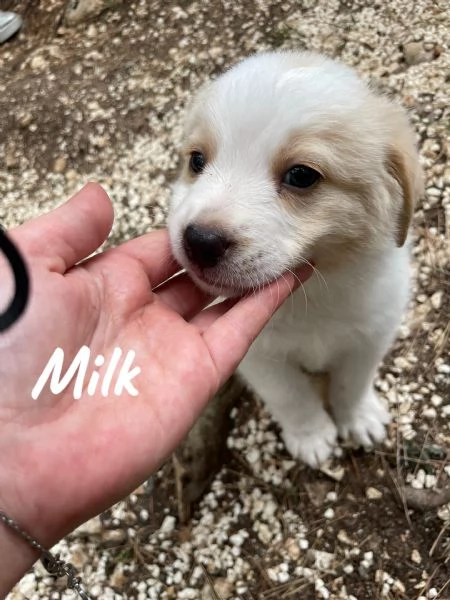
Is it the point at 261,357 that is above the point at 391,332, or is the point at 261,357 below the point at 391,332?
above

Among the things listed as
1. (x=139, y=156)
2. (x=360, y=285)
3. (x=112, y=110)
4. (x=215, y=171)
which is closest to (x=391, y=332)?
(x=360, y=285)

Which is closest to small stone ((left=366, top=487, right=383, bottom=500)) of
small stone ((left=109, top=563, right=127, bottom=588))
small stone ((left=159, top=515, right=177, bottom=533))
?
small stone ((left=159, top=515, right=177, bottom=533))

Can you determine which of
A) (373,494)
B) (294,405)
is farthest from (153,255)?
(373,494)

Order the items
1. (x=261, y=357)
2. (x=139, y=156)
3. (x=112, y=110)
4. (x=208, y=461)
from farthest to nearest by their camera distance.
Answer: (x=112, y=110)
(x=139, y=156)
(x=208, y=461)
(x=261, y=357)

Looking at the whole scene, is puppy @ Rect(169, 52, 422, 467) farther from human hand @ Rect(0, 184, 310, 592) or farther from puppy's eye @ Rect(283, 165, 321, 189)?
human hand @ Rect(0, 184, 310, 592)

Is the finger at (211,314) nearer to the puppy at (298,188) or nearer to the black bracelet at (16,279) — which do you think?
the puppy at (298,188)

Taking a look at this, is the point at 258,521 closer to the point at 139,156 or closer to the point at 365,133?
the point at 365,133

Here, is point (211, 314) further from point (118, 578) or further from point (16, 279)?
point (118, 578)
